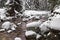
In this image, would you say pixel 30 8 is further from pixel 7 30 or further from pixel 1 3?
pixel 7 30

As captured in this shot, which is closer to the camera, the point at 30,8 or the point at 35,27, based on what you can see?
the point at 35,27

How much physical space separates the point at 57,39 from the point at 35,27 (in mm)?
1878

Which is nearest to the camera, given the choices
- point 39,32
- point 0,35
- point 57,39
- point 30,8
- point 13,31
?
point 57,39

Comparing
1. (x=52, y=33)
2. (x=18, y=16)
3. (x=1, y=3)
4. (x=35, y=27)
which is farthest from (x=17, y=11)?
(x=52, y=33)

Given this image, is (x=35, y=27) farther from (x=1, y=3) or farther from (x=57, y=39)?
(x=1, y=3)

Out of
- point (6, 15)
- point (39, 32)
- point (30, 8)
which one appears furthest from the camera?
point (30, 8)

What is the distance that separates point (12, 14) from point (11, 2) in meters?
1.66

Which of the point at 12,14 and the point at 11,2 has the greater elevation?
the point at 11,2

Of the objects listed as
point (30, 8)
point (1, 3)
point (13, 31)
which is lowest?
point (30, 8)

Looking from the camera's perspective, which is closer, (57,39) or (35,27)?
(57,39)

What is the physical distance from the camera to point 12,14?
21.9 meters

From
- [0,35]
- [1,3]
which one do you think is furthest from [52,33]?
[1,3]

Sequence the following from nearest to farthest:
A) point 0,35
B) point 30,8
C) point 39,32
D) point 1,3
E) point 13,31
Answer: point 39,32, point 0,35, point 13,31, point 1,3, point 30,8

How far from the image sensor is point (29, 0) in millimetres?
34688
